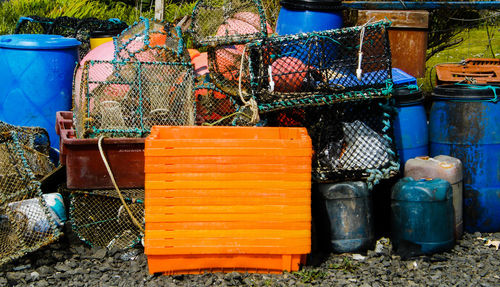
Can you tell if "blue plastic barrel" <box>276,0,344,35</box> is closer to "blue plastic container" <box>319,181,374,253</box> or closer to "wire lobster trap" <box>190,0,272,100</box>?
"wire lobster trap" <box>190,0,272,100</box>

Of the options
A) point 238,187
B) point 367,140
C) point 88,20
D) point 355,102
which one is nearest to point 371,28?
point 355,102

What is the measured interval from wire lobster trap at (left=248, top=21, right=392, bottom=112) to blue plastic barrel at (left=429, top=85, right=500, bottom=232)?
0.71 m

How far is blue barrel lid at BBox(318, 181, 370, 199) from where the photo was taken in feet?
13.3

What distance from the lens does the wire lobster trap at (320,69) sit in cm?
412

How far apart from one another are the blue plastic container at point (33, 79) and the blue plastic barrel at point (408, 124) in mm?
3119

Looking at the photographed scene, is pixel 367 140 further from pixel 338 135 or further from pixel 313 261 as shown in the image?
pixel 313 261

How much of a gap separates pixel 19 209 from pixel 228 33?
2.17 m

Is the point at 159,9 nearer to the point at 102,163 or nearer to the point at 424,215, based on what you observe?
the point at 102,163

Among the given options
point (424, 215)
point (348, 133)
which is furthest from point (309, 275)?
point (348, 133)

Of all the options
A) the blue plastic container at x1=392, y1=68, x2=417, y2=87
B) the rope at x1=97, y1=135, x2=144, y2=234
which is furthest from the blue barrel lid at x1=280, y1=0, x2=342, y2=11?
the rope at x1=97, y1=135, x2=144, y2=234

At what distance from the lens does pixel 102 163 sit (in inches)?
166

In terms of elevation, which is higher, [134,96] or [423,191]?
[134,96]

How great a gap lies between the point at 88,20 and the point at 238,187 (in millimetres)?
3738

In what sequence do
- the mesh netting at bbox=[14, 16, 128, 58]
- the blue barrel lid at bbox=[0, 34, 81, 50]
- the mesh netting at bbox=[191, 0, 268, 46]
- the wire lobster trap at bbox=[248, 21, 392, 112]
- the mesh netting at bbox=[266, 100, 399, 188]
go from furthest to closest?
the mesh netting at bbox=[14, 16, 128, 58]
the blue barrel lid at bbox=[0, 34, 81, 50]
the mesh netting at bbox=[191, 0, 268, 46]
the mesh netting at bbox=[266, 100, 399, 188]
the wire lobster trap at bbox=[248, 21, 392, 112]
